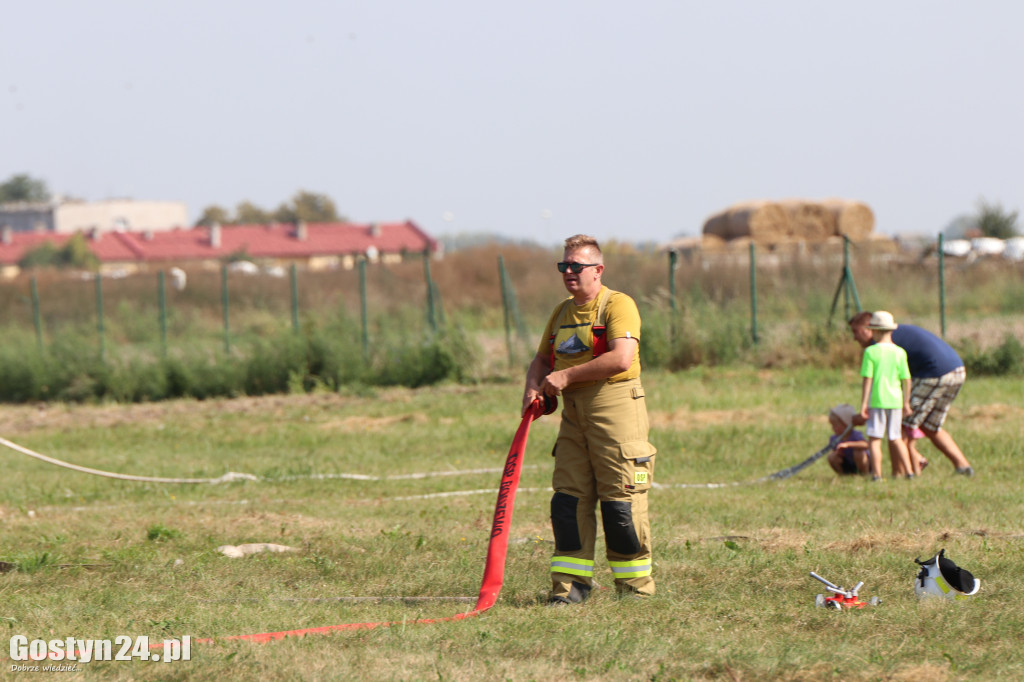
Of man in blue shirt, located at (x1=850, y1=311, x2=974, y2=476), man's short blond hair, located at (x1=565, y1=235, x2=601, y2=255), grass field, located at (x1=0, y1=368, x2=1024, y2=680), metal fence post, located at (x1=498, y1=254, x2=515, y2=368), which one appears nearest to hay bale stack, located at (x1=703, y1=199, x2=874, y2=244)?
metal fence post, located at (x1=498, y1=254, x2=515, y2=368)

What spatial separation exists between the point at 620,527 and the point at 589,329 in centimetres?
101

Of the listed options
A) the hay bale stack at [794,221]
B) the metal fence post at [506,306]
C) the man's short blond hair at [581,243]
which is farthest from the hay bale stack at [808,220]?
the man's short blond hair at [581,243]

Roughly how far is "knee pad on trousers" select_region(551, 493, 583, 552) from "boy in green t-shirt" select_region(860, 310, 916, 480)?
4.40 meters

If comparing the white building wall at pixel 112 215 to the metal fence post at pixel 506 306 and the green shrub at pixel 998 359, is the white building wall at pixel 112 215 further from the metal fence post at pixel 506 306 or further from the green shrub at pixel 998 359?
the green shrub at pixel 998 359

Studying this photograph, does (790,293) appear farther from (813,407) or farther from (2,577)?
(2,577)

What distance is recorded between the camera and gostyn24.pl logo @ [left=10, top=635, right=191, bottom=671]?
4.95 metres

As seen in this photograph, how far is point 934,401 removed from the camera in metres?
9.86

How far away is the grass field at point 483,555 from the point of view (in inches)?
192

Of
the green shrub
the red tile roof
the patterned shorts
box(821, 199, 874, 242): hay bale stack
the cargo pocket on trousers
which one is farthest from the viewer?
the red tile roof

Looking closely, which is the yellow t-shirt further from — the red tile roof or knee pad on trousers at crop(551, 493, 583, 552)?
the red tile roof

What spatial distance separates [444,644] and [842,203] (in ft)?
95.8

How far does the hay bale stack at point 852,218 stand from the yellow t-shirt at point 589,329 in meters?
27.1

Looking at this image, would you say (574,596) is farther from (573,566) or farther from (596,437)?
(596,437)

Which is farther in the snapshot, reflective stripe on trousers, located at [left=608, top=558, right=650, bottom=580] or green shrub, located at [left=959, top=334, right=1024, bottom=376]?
green shrub, located at [left=959, top=334, right=1024, bottom=376]
